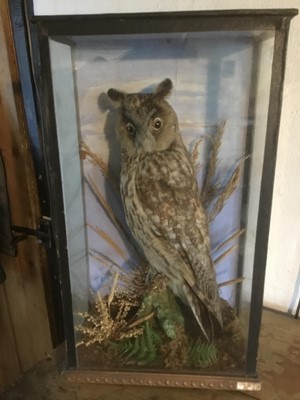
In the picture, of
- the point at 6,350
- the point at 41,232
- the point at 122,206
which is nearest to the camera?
the point at 122,206

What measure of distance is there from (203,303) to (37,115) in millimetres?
553

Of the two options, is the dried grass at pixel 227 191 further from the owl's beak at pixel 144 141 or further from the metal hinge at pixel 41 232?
the metal hinge at pixel 41 232

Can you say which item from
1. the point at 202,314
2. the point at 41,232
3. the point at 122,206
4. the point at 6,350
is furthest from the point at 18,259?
the point at 202,314

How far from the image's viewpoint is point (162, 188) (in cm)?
59

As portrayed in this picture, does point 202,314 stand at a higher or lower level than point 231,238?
lower

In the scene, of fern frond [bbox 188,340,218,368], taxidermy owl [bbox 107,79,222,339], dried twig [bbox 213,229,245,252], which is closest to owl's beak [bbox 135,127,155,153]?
taxidermy owl [bbox 107,79,222,339]

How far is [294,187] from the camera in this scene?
0.75 metres

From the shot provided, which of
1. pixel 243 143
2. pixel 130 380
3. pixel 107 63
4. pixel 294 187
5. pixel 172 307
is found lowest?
pixel 130 380

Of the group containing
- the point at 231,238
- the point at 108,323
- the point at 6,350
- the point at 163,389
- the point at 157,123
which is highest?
the point at 157,123

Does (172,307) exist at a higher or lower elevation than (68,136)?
lower

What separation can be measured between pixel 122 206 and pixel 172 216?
137 mm

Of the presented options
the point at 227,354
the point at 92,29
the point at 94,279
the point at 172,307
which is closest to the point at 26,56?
the point at 92,29

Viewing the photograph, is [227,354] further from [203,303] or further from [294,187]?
[294,187]

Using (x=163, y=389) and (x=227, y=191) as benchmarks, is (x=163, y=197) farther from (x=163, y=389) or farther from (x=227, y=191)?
(x=163, y=389)
